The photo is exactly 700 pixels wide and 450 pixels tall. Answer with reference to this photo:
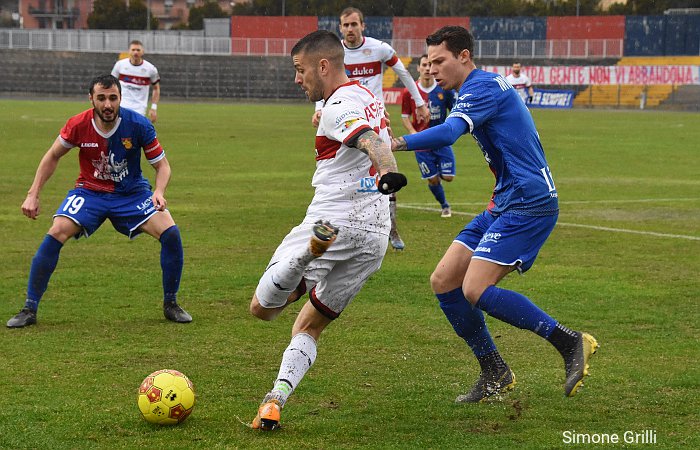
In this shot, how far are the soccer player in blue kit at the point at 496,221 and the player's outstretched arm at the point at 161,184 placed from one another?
259 centimetres

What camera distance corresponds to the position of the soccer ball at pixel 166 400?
18.4 feet

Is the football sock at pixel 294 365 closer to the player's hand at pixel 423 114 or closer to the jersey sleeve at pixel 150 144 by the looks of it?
the jersey sleeve at pixel 150 144

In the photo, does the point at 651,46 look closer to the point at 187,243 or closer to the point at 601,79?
the point at 601,79

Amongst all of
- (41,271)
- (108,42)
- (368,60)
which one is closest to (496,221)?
(41,271)

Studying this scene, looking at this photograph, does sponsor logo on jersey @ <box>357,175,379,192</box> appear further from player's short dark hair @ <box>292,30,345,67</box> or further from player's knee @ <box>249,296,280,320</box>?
player's knee @ <box>249,296,280,320</box>

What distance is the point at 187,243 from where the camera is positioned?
12398mm

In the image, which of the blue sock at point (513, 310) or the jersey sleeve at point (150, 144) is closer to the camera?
the blue sock at point (513, 310)

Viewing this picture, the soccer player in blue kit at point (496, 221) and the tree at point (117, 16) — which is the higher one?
the tree at point (117, 16)

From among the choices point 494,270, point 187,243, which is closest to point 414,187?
point 187,243

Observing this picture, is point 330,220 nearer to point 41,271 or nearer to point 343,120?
point 343,120

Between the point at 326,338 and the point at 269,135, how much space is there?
2425cm

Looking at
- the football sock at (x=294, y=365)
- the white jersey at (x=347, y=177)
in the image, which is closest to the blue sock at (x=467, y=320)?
the white jersey at (x=347, y=177)

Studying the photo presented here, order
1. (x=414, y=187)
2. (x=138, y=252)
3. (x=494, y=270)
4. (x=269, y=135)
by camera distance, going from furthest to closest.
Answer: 1. (x=269, y=135)
2. (x=414, y=187)
3. (x=138, y=252)
4. (x=494, y=270)

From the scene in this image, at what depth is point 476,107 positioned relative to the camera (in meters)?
5.86
